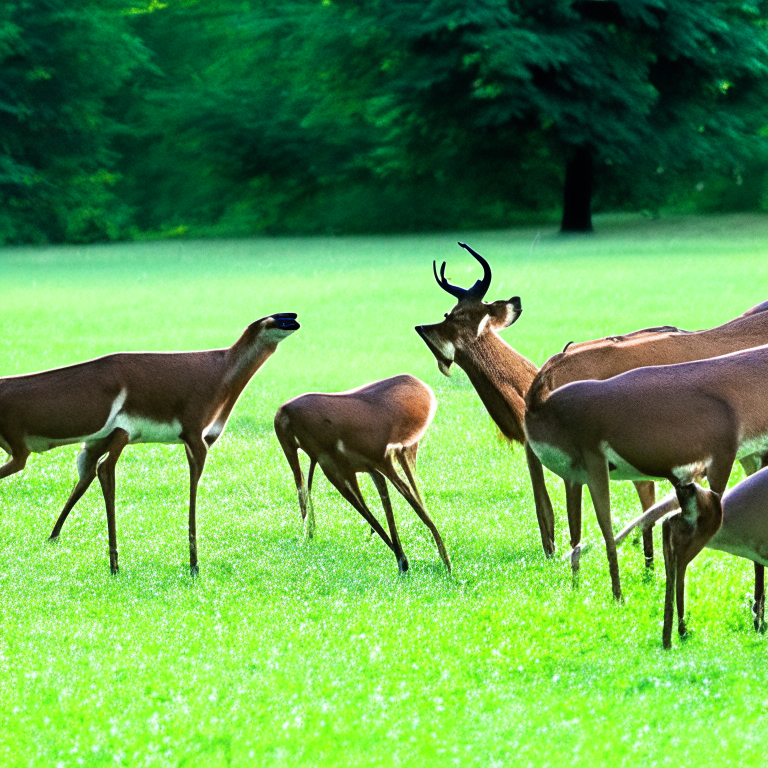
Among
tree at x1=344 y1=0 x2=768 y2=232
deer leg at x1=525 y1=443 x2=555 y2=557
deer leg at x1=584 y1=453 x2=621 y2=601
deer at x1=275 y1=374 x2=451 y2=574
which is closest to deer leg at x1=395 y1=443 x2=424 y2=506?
deer at x1=275 y1=374 x2=451 y2=574

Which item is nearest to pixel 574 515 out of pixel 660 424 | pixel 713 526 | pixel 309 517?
pixel 660 424

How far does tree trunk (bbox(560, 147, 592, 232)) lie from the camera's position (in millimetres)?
36094

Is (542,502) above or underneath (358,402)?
underneath

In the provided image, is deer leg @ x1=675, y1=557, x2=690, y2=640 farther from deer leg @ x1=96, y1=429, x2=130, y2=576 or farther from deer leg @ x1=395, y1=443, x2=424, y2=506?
deer leg @ x1=96, y1=429, x2=130, y2=576

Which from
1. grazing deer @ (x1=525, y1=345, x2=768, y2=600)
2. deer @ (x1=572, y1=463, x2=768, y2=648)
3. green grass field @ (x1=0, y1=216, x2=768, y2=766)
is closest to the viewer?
green grass field @ (x1=0, y1=216, x2=768, y2=766)

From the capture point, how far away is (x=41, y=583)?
6.40 meters

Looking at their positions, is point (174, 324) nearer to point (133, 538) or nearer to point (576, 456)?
point (133, 538)

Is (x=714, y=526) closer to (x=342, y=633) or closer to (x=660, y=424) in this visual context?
(x=660, y=424)

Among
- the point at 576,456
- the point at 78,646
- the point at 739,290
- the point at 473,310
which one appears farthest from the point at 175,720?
the point at 739,290

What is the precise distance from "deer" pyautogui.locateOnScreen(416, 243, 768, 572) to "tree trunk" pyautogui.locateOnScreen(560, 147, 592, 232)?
1189 inches

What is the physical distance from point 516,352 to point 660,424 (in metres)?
1.19

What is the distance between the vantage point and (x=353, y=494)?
6.27 metres

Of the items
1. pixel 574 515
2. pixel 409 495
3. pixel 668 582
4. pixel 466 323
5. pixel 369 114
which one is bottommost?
pixel 369 114

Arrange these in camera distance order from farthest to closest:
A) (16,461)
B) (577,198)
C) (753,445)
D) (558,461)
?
(577,198), (16,461), (558,461), (753,445)
